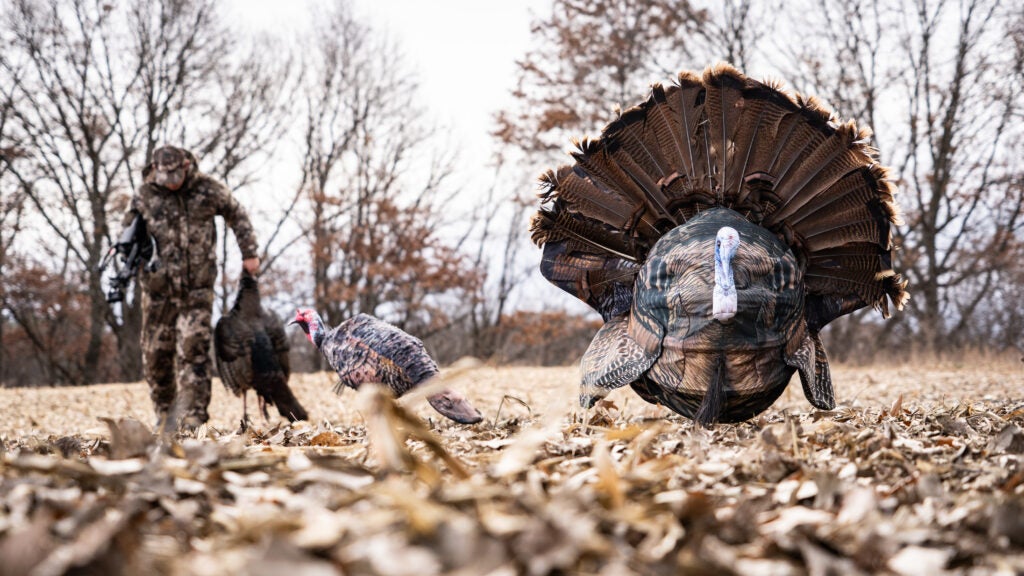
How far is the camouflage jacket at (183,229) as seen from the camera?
6.05m

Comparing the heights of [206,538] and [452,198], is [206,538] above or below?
below

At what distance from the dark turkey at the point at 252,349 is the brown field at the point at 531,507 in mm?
3632

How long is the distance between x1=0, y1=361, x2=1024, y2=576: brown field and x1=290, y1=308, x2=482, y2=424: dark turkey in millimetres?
1159

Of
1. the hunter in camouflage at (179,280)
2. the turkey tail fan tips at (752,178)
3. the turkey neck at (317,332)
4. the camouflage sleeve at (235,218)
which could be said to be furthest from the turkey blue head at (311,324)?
the turkey tail fan tips at (752,178)

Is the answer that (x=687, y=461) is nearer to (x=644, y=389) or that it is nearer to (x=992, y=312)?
(x=644, y=389)

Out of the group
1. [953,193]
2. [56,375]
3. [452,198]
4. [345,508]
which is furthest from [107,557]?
[56,375]

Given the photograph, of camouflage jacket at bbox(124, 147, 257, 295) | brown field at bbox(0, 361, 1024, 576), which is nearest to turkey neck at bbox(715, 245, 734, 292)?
brown field at bbox(0, 361, 1024, 576)

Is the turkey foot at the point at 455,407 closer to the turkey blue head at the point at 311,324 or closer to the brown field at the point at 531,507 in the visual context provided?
the brown field at the point at 531,507

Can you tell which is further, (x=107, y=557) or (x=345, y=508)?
(x=345, y=508)

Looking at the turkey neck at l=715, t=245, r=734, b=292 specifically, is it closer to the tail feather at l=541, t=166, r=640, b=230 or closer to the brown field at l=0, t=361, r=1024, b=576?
the brown field at l=0, t=361, r=1024, b=576

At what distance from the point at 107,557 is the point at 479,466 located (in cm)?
96

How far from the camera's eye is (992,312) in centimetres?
1927

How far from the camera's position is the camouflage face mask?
5.89m

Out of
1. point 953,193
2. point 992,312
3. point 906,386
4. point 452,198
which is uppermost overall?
point 452,198
